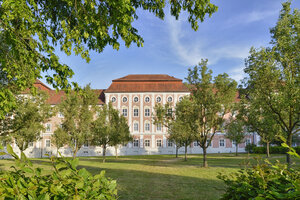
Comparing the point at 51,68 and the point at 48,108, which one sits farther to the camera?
the point at 48,108

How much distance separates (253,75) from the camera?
53.8ft

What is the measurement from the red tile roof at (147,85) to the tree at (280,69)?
31.5m

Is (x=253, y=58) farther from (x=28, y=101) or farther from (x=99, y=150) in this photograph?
(x=99, y=150)

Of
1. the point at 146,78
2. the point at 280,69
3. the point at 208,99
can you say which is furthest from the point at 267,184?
the point at 146,78

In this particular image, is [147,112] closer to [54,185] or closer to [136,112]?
[136,112]

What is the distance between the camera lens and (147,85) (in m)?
49.3

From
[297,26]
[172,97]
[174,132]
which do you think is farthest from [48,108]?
[172,97]

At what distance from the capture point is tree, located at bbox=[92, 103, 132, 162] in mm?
24734

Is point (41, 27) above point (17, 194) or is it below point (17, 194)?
above

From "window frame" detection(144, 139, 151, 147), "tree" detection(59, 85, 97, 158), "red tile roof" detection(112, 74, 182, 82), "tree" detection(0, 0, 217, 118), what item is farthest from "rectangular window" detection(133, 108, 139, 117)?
"tree" detection(0, 0, 217, 118)

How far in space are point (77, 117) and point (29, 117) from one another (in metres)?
4.12

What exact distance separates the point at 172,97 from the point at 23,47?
4346 centimetres

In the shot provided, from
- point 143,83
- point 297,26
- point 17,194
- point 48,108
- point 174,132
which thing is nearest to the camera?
point 17,194

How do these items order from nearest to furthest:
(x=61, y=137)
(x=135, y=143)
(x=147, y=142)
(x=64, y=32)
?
(x=64, y=32)
(x=61, y=137)
(x=135, y=143)
(x=147, y=142)
